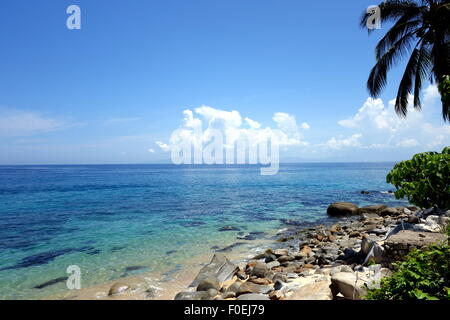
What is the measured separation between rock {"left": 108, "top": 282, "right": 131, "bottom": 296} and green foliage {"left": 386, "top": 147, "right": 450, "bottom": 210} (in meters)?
8.75

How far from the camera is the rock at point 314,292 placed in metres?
5.44

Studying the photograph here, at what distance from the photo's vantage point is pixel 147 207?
85.4 ft

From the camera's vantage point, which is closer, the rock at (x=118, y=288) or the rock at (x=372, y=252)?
the rock at (x=372, y=252)

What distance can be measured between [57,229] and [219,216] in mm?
11703

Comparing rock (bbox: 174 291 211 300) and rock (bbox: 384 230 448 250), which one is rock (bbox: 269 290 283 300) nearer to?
rock (bbox: 174 291 211 300)

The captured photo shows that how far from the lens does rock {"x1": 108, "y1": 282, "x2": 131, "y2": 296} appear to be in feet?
27.7

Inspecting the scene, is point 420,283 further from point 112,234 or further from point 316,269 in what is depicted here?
point 112,234

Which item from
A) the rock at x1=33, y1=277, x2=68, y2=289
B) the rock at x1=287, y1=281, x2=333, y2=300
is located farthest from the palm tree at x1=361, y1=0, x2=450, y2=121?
the rock at x1=33, y1=277, x2=68, y2=289

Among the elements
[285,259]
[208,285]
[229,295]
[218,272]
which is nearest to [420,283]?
[229,295]

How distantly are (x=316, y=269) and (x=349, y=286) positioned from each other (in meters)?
3.62

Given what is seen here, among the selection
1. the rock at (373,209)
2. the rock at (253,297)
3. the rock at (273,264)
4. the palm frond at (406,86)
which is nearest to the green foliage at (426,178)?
the rock at (253,297)

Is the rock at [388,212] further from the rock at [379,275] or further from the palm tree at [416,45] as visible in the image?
the rock at [379,275]

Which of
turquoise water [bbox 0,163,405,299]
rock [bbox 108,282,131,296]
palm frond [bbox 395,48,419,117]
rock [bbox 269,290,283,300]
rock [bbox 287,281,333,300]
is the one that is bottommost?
turquoise water [bbox 0,163,405,299]
